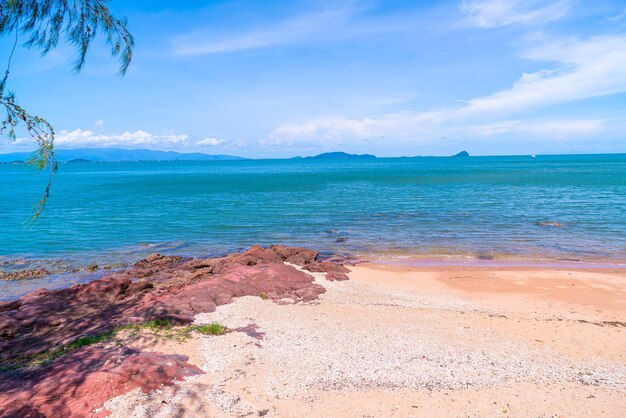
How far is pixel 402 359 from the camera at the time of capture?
10711 mm

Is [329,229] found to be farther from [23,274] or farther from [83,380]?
[83,380]

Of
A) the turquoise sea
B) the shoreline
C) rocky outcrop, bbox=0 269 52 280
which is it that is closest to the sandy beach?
the shoreline

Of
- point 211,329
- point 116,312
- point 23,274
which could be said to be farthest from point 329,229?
point 211,329

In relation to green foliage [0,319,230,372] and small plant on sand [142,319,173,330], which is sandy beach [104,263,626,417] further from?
small plant on sand [142,319,173,330]

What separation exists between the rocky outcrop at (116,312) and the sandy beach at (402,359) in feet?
2.22

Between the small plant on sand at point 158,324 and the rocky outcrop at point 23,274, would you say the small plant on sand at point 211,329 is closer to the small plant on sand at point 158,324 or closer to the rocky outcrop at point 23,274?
the small plant on sand at point 158,324

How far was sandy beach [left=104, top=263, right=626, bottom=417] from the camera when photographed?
861cm

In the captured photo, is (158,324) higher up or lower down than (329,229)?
higher up

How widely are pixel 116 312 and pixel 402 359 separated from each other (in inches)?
373

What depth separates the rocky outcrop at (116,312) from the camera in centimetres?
856

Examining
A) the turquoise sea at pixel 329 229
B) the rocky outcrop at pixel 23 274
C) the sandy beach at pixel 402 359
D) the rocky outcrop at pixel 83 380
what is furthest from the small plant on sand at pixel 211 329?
the rocky outcrop at pixel 23 274

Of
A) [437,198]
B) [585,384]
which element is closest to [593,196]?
[437,198]

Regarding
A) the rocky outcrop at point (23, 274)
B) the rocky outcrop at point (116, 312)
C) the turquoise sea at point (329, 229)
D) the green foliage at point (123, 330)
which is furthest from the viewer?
the turquoise sea at point (329, 229)

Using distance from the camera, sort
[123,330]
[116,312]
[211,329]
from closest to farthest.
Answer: [123,330] → [211,329] → [116,312]
